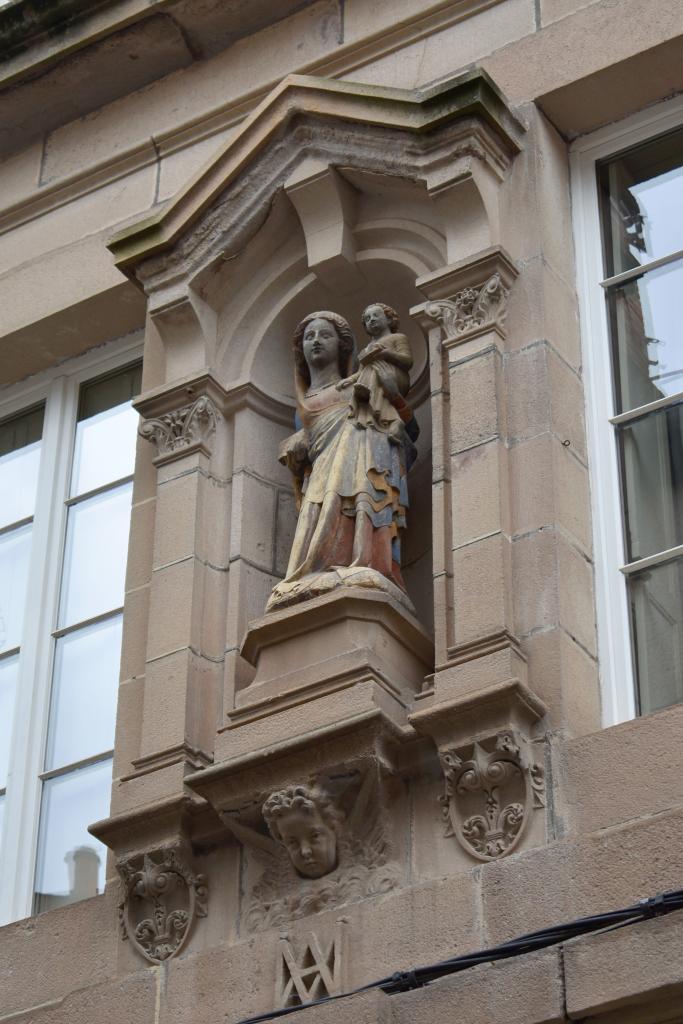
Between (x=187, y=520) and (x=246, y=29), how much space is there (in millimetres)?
2530

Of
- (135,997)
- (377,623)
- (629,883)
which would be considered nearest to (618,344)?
(377,623)

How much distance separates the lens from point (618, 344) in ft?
25.8

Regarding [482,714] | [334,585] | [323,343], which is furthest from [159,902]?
[323,343]

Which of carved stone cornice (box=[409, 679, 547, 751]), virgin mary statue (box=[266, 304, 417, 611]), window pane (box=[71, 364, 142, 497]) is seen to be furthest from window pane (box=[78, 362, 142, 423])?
carved stone cornice (box=[409, 679, 547, 751])

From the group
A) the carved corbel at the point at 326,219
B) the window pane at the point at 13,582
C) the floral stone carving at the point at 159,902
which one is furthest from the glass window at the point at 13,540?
the carved corbel at the point at 326,219

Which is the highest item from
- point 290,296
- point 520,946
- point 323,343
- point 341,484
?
point 290,296

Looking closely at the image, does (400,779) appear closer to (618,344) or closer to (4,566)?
(618,344)

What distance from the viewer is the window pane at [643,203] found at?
8.02 m

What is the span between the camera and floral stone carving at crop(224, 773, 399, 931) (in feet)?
22.5

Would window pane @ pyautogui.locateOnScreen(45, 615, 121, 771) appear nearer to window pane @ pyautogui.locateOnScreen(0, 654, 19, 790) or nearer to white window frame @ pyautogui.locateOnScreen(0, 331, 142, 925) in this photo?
white window frame @ pyautogui.locateOnScreen(0, 331, 142, 925)

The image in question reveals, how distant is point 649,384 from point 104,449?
7.99 feet

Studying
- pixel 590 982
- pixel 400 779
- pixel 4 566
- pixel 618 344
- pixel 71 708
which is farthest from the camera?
pixel 4 566

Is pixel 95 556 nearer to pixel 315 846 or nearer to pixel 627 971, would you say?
pixel 315 846

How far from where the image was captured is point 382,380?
7812 mm
